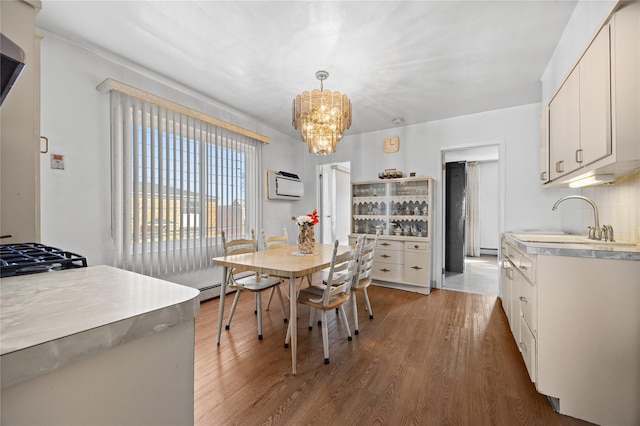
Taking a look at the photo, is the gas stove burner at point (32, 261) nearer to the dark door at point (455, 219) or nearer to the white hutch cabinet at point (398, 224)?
the white hutch cabinet at point (398, 224)

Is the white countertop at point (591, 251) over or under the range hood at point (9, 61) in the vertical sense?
under

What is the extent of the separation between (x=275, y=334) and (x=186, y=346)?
194 centimetres

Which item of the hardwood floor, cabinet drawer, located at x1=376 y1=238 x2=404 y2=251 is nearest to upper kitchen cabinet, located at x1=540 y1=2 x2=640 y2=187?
the hardwood floor

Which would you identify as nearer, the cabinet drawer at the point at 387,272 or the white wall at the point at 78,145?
the white wall at the point at 78,145

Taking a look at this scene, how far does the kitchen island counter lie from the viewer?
41cm

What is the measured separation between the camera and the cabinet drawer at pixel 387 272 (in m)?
3.88

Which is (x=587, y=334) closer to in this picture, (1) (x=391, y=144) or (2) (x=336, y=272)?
Result: (2) (x=336, y=272)

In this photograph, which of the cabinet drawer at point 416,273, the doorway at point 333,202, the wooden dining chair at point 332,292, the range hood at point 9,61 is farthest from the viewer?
the doorway at point 333,202

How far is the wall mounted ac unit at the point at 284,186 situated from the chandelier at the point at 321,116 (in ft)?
5.87

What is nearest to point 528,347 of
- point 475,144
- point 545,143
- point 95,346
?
point 545,143

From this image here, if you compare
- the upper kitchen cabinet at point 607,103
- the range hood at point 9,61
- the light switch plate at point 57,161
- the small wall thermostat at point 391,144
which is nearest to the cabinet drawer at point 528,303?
the upper kitchen cabinet at point 607,103

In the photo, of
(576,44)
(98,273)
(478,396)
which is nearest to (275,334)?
Answer: (478,396)

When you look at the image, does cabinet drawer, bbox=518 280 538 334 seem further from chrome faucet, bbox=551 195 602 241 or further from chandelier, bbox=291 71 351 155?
chandelier, bbox=291 71 351 155

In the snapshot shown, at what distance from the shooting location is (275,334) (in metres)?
2.41
